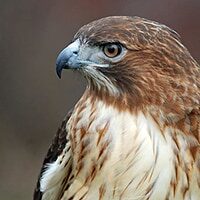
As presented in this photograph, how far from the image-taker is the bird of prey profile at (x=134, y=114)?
546cm

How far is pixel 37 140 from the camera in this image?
10.5 metres

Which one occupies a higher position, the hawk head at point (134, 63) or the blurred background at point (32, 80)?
the hawk head at point (134, 63)

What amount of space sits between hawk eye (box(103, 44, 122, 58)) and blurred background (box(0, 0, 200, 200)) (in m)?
4.56

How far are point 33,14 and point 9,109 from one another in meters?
0.87

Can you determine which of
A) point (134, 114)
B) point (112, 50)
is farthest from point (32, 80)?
point (112, 50)

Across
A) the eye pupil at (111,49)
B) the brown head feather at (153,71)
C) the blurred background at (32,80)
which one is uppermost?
the eye pupil at (111,49)

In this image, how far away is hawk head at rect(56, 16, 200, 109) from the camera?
5445 mm

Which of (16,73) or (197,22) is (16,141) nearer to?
(16,73)

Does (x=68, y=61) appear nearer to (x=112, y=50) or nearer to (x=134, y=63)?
(x=112, y=50)

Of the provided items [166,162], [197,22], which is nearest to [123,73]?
[166,162]

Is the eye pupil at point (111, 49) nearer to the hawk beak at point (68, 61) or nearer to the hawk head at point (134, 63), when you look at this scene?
the hawk head at point (134, 63)

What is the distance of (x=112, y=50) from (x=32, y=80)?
5.09 metres

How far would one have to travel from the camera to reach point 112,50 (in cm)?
542

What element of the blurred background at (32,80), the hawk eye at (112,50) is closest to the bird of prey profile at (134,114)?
the hawk eye at (112,50)
